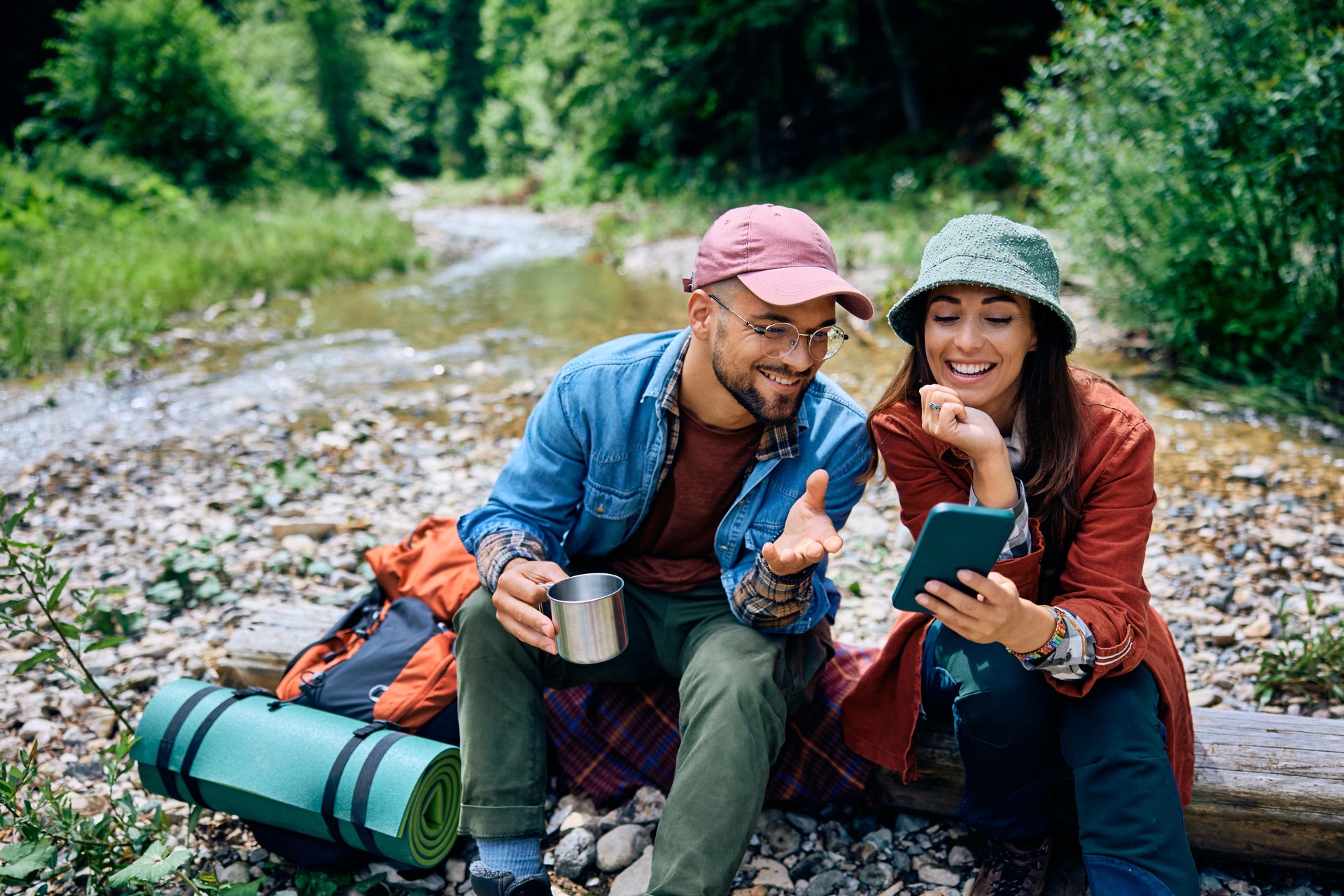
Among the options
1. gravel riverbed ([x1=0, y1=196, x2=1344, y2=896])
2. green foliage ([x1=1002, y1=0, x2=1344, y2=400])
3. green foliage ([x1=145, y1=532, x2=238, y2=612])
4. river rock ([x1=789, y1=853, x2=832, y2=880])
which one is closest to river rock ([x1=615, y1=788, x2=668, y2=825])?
gravel riverbed ([x1=0, y1=196, x2=1344, y2=896])

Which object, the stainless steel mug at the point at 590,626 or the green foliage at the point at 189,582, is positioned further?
Answer: the green foliage at the point at 189,582

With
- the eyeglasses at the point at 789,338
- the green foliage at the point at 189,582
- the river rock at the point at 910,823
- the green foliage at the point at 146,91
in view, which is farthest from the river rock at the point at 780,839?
the green foliage at the point at 146,91

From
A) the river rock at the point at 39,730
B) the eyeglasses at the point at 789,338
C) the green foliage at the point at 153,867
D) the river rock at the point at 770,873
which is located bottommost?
the river rock at the point at 770,873

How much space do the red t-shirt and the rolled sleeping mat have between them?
0.79 meters

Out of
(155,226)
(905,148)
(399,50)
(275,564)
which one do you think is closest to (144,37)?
(155,226)

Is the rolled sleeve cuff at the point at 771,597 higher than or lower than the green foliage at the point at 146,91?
lower

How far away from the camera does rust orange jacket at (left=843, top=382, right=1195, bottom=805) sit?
6.44 ft

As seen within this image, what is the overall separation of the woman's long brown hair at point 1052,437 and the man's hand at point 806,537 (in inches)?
17.4

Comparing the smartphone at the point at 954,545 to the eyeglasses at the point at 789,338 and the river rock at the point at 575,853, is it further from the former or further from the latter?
the river rock at the point at 575,853

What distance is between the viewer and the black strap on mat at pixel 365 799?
7.23 ft

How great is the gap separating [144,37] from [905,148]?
16.7 m

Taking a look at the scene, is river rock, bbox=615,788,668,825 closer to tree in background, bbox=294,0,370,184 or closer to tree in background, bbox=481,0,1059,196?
tree in background, bbox=481,0,1059,196

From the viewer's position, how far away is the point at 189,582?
385 cm

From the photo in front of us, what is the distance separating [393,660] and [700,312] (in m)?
1.46
